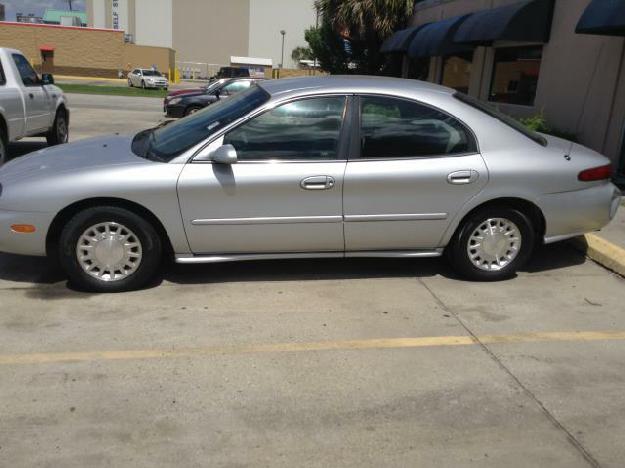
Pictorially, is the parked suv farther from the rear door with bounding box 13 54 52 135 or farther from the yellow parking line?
the yellow parking line

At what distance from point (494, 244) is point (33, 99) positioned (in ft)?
25.4

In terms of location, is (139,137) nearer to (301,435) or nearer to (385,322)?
(385,322)

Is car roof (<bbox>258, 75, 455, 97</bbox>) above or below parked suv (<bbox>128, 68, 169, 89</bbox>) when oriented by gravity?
above

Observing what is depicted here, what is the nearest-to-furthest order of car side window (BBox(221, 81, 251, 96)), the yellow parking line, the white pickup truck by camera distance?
1. the yellow parking line
2. the white pickup truck
3. car side window (BBox(221, 81, 251, 96))

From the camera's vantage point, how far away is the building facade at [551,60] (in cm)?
910

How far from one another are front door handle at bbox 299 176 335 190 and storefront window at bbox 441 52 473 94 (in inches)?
445

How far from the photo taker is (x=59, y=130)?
11.1 meters

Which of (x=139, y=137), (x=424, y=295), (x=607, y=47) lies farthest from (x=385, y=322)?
(x=607, y=47)

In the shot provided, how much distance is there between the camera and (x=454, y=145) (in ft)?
16.2

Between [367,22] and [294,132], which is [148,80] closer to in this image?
[367,22]

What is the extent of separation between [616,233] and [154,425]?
519cm

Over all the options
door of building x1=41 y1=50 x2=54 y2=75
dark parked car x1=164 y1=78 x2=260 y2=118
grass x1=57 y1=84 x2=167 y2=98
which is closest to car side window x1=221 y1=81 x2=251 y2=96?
dark parked car x1=164 y1=78 x2=260 y2=118

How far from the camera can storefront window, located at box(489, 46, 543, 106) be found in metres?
12.0

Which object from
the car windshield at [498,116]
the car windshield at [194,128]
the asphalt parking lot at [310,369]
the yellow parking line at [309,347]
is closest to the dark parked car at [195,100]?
the car windshield at [194,128]
